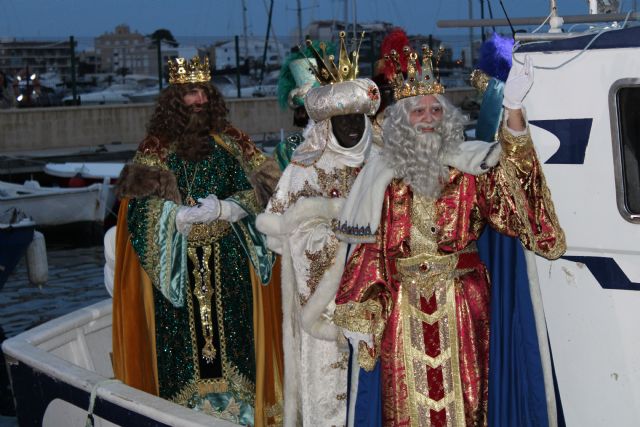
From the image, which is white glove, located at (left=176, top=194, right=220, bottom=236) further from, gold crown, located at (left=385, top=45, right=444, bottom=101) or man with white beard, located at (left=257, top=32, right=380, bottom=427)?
gold crown, located at (left=385, top=45, right=444, bottom=101)

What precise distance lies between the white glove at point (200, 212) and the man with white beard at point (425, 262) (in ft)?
4.54

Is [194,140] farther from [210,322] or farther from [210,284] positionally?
[210,322]

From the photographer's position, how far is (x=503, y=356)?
4.16 m

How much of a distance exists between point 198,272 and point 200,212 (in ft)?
1.30

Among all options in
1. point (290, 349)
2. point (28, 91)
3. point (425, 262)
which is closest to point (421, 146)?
point (425, 262)

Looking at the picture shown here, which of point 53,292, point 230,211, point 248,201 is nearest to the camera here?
point 230,211

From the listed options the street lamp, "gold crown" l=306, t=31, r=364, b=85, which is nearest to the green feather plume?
"gold crown" l=306, t=31, r=364, b=85

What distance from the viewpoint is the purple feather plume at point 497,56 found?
4.92 m

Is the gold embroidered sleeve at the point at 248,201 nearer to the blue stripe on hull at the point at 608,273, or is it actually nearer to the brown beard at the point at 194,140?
the brown beard at the point at 194,140

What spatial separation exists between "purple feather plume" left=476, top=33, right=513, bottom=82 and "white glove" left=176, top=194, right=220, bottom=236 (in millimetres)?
1521

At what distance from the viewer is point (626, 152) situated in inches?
155

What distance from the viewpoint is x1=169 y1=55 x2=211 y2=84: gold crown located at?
564cm

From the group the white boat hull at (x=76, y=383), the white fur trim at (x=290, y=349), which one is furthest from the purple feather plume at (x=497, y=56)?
the white boat hull at (x=76, y=383)

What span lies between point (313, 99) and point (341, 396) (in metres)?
1.38
